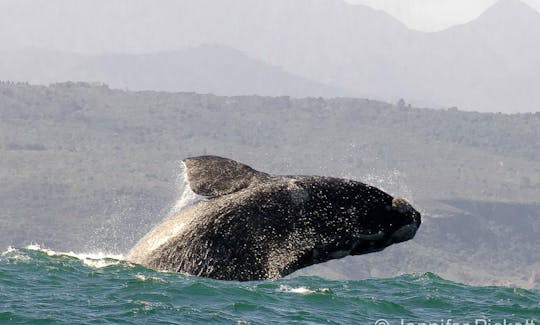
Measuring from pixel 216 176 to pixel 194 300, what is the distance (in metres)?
3.64

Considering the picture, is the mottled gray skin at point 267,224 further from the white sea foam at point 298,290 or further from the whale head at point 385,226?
the white sea foam at point 298,290

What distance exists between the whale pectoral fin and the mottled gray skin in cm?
2

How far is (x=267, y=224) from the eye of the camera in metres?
23.3

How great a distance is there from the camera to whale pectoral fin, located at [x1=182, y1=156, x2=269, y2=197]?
24078 millimetres

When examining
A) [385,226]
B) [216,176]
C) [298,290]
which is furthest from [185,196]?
[298,290]

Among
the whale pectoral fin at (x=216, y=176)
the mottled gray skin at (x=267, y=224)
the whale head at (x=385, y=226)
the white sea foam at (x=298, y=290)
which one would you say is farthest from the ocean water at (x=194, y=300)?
the whale head at (x=385, y=226)

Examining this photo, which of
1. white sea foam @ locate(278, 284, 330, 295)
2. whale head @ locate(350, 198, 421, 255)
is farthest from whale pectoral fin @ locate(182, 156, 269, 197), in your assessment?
white sea foam @ locate(278, 284, 330, 295)

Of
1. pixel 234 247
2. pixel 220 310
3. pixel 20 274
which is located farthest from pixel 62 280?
pixel 234 247

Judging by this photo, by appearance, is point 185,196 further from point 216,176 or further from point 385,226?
point 385,226

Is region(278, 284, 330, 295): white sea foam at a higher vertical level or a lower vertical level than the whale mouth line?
lower

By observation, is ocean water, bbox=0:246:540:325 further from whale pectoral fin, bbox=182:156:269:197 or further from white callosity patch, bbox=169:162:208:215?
whale pectoral fin, bbox=182:156:269:197

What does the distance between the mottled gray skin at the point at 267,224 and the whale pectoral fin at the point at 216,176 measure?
2cm

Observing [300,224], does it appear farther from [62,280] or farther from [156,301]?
[62,280]

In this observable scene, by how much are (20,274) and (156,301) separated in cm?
587
